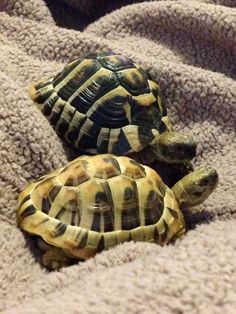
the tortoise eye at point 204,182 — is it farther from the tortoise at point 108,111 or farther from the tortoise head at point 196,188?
the tortoise at point 108,111

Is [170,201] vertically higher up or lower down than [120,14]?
lower down

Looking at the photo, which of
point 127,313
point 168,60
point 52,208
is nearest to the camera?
point 127,313

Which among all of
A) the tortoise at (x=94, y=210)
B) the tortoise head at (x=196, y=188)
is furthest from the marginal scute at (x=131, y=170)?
the tortoise head at (x=196, y=188)

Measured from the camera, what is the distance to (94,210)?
1.19m

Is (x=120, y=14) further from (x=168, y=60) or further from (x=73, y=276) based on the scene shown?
(x=73, y=276)

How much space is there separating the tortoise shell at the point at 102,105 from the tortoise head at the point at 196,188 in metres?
0.15

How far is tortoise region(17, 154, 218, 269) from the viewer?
1.17 m

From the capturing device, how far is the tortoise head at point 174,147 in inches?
56.7

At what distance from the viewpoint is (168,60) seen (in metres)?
1.72

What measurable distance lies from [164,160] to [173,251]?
459 millimetres

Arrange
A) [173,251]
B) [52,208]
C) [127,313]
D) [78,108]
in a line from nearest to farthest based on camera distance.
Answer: [127,313] → [173,251] → [52,208] → [78,108]

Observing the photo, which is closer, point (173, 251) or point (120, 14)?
point (173, 251)

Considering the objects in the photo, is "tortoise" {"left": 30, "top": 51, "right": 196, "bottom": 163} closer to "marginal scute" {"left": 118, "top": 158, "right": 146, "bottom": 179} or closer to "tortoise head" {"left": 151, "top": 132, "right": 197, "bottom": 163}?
"tortoise head" {"left": 151, "top": 132, "right": 197, "bottom": 163}

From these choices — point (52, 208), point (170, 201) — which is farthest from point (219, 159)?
point (52, 208)
